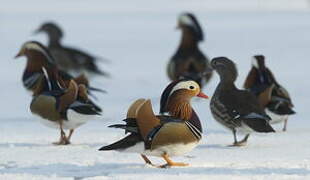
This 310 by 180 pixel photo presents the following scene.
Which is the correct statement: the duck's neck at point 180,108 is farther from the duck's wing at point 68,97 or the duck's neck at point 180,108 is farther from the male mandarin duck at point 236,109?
the duck's wing at point 68,97

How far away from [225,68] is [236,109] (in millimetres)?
899

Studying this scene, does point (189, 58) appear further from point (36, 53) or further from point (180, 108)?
point (180, 108)

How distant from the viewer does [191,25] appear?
17078mm

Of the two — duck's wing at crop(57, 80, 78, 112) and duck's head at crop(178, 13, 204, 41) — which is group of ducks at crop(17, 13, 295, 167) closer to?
duck's wing at crop(57, 80, 78, 112)

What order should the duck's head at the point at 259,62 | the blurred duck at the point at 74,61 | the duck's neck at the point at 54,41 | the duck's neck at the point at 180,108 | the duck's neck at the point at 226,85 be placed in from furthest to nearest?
1. the duck's neck at the point at 54,41
2. the blurred duck at the point at 74,61
3. the duck's head at the point at 259,62
4. the duck's neck at the point at 226,85
5. the duck's neck at the point at 180,108

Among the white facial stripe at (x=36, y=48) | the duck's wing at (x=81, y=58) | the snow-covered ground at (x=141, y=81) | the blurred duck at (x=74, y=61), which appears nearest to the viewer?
the snow-covered ground at (x=141, y=81)

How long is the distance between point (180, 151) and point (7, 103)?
7.91 meters

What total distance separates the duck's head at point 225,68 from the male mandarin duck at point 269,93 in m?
0.67

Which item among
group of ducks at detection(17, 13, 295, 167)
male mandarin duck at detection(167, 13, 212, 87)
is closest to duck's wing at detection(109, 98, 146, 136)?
group of ducks at detection(17, 13, 295, 167)

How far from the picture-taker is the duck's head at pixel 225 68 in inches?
408

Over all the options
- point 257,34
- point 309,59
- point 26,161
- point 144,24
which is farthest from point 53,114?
point 144,24

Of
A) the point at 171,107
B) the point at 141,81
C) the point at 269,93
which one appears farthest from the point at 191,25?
the point at 171,107

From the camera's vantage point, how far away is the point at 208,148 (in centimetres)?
961

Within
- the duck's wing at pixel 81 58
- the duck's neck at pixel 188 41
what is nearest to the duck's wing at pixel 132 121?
the duck's neck at pixel 188 41
